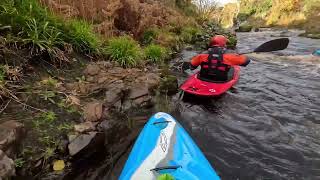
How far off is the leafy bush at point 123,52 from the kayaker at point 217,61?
1.30 metres

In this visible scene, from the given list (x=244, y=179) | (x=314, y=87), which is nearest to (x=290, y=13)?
(x=314, y=87)

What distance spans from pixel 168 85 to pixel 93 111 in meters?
2.33

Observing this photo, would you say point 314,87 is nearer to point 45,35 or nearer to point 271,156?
point 271,156

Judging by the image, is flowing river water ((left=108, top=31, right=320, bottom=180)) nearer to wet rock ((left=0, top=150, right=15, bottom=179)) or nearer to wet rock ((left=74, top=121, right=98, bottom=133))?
wet rock ((left=74, top=121, right=98, bottom=133))

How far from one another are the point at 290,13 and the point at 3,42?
34.6 m

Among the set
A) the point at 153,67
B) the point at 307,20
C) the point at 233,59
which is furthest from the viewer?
the point at 307,20

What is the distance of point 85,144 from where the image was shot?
150 inches

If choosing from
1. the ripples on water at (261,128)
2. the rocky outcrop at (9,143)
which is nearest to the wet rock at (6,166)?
the rocky outcrop at (9,143)

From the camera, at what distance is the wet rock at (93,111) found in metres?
→ 4.21

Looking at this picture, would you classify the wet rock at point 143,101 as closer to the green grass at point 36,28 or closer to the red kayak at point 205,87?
the red kayak at point 205,87

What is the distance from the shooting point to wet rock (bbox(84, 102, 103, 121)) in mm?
4207

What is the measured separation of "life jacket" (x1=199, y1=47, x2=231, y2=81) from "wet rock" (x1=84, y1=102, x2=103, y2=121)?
116 inches

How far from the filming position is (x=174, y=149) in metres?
3.36

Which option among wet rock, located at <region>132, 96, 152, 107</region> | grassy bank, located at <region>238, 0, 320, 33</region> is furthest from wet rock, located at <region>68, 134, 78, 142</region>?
grassy bank, located at <region>238, 0, 320, 33</region>
